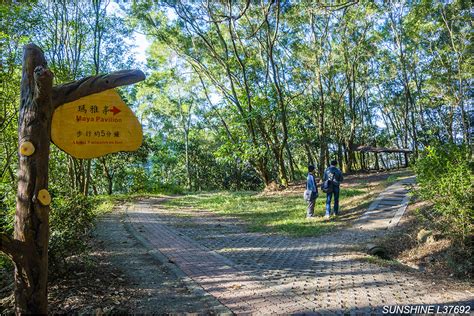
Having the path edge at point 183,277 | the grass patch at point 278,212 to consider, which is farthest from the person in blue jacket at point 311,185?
the path edge at point 183,277

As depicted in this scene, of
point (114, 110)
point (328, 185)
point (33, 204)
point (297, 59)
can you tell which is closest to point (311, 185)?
point (328, 185)

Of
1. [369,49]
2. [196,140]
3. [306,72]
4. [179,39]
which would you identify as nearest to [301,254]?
[179,39]

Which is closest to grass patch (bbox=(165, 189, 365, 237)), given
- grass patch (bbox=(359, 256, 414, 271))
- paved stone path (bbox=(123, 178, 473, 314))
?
paved stone path (bbox=(123, 178, 473, 314))

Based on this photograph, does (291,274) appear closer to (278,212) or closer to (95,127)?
(95,127)

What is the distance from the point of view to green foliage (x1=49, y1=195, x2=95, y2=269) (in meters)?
4.44

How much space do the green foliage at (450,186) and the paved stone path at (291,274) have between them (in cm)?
141

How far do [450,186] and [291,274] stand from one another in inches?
124

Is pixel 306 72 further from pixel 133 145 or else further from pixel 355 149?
pixel 133 145

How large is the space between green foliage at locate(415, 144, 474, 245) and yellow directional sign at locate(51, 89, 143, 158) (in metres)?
5.20

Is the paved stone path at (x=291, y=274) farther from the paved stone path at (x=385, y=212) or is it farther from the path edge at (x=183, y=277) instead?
the paved stone path at (x=385, y=212)

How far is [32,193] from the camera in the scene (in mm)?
2961

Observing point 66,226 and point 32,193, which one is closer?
point 32,193

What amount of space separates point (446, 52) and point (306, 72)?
9.19 metres

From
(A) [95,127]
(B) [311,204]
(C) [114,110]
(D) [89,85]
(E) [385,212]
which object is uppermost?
(D) [89,85]
